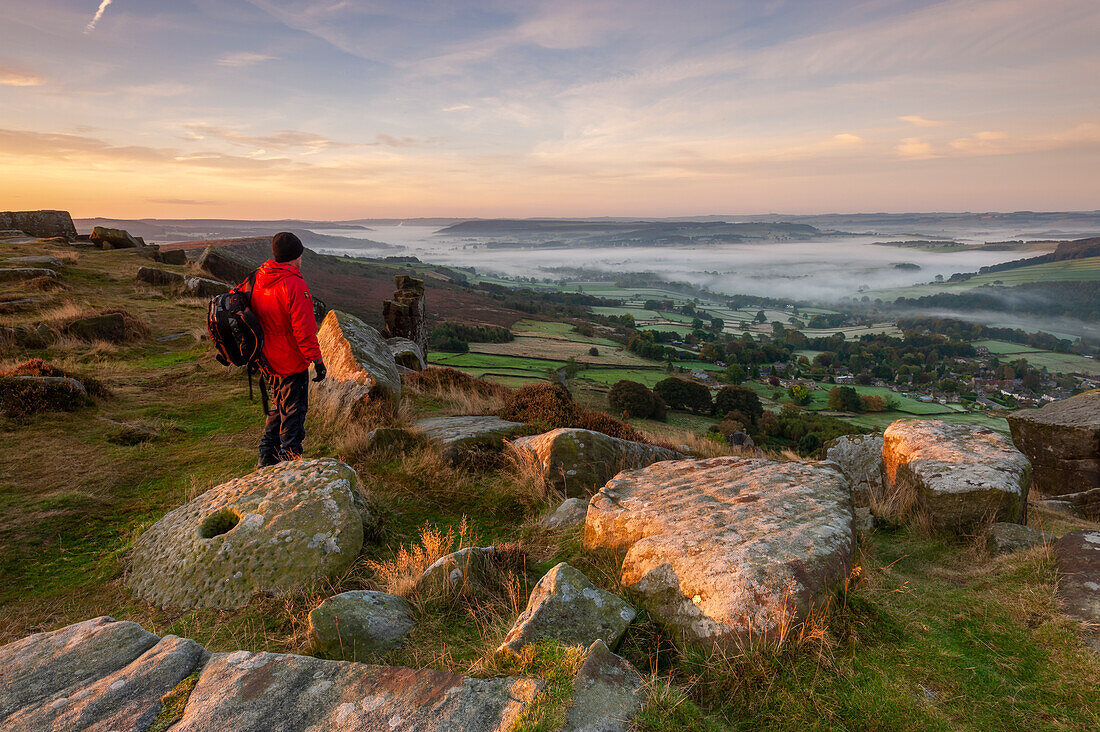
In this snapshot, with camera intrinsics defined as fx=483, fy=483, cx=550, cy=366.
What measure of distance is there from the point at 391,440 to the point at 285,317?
2.57 meters

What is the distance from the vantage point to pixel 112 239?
2950 cm

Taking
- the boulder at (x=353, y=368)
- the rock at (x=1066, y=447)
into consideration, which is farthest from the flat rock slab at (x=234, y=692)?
the rock at (x=1066, y=447)

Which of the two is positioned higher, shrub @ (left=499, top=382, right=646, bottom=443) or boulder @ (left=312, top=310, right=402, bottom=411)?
boulder @ (left=312, top=310, right=402, bottom=411)

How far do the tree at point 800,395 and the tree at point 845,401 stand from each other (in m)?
1.99

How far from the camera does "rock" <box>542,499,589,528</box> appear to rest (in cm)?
593

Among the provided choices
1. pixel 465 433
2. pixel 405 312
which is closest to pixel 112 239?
pixel 405 312

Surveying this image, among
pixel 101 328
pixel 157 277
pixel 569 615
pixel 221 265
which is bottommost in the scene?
pixel 569 615

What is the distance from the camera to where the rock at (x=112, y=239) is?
96.0 feet

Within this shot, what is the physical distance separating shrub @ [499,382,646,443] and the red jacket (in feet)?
14.8

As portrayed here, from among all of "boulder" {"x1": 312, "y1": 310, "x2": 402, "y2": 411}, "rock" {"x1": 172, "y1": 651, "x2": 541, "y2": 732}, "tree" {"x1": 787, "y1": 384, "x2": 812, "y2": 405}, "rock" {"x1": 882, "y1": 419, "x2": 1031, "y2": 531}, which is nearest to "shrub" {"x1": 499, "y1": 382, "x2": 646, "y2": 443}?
"boulder" {"x1": 312, "y1": 310, "x2": 402, "y2": 411}

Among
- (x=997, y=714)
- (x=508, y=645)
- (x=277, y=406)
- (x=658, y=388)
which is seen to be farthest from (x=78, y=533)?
(x=658, y=388)

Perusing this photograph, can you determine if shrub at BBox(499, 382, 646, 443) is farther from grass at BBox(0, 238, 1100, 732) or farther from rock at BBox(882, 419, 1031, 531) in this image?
rock at BBox(882, 419, 1031, 531)

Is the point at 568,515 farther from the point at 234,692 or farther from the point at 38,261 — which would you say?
the point at 38,261

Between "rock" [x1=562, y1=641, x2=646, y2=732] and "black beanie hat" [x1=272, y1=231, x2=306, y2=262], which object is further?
"black beanie hat" [x1=272, y1=231, x2=306, y2=262]
